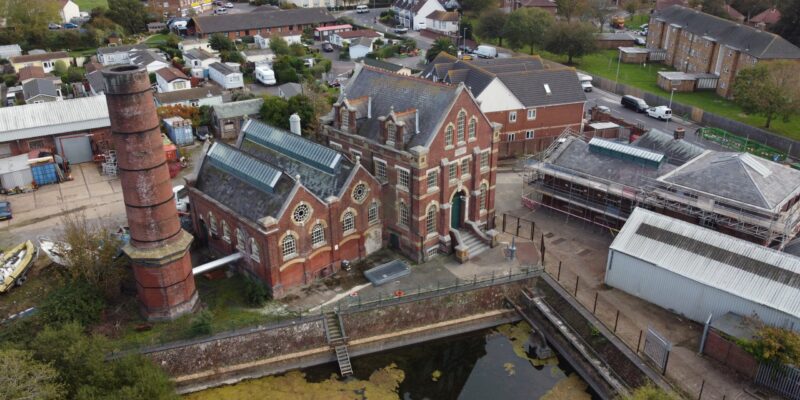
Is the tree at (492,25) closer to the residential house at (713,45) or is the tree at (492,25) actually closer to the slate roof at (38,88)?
the residential house at (713,45)

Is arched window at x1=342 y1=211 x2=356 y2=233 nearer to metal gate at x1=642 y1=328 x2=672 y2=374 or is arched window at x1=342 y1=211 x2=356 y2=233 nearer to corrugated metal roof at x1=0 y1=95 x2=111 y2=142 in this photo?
metal gate at x1=642 y1=328 x2=672 y2=374

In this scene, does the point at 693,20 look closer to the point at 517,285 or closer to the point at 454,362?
the point at 517,285

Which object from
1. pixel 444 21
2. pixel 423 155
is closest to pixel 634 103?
pixel 423 155

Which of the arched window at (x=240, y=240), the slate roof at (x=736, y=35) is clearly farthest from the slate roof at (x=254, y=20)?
the arched window at (x=240, y=240)

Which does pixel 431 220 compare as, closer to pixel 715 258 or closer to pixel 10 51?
pixel 715 258

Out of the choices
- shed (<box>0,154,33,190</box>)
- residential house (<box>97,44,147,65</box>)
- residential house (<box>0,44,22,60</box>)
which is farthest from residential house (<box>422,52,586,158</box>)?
residential house (<box>0,44,22,60</box>)

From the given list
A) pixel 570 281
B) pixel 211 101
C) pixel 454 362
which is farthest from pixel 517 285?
pixel 211 101
